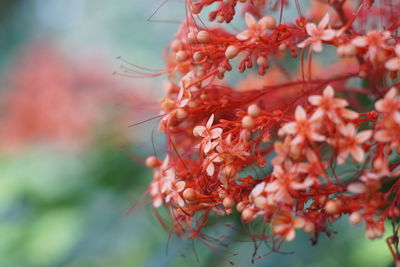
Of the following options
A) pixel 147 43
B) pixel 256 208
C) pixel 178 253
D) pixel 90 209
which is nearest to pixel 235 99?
pixel 256 208

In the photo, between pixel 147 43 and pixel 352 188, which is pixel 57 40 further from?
pixel 352 188

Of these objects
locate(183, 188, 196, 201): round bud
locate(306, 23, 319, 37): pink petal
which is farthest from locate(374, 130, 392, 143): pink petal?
locate(183, 188, 196, 201): round bud

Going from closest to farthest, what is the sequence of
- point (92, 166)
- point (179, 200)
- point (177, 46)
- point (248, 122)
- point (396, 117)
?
1. point (396, 117)
2. point (248, 122)
3. point (179, 200)
4. point (177, 46)
5. point (92, 166)

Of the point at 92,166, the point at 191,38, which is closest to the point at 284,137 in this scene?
the point at 191,38

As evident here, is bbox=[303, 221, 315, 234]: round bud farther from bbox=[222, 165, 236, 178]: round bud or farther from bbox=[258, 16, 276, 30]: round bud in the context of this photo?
bbox=[258, 16, 276, 30]: round bud

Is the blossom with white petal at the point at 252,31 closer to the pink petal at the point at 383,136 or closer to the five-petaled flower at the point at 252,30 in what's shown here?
the five-petaled flower at the point at 252,30

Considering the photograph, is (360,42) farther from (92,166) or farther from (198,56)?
(92,166)

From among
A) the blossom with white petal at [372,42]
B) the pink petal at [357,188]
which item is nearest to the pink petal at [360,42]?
the blossom with white petal at [372,42]
